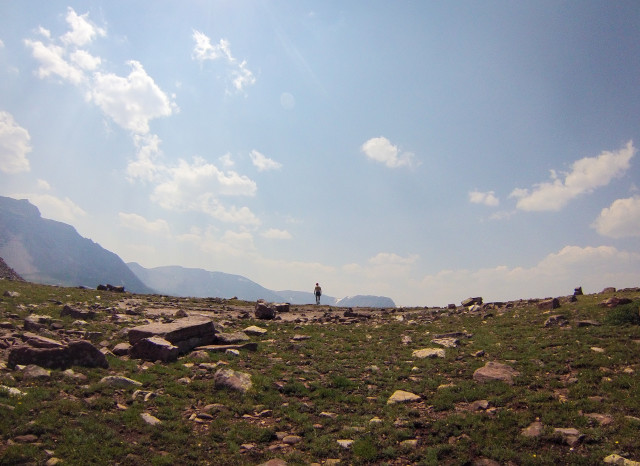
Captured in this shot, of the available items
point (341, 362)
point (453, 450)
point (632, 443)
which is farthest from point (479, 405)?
point (341, 362)

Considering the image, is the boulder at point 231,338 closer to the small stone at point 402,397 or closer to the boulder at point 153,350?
the boulder at point 153,350

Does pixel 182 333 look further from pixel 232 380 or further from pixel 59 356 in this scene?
pixel 232 380

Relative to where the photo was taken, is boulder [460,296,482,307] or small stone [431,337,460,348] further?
boulder [460,296,482,307]

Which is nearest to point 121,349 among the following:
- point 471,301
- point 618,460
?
point 618,460

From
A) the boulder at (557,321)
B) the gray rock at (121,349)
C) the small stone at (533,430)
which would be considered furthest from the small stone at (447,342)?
the gray rock at (121,349)

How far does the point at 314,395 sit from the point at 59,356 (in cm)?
1144

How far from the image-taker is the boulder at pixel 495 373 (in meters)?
16.6

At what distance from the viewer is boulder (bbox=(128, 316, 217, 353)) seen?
2105 centimetres

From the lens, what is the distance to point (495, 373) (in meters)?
17.1

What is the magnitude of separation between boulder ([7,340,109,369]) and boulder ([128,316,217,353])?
3689 millimetres

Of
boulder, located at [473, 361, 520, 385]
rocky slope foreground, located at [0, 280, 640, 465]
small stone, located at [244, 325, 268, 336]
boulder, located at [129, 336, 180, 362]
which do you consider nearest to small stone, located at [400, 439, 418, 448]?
rocky slope foreground, located at [0, 280, 640, 465]

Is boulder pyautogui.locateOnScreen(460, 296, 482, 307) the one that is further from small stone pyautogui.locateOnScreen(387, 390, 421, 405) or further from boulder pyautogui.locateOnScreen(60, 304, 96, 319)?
boulder pyautogui.locateOnScreen(60, 304, 96, 319)

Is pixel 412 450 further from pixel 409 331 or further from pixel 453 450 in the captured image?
pixel 409 331

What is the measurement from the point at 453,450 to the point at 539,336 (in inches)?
625
